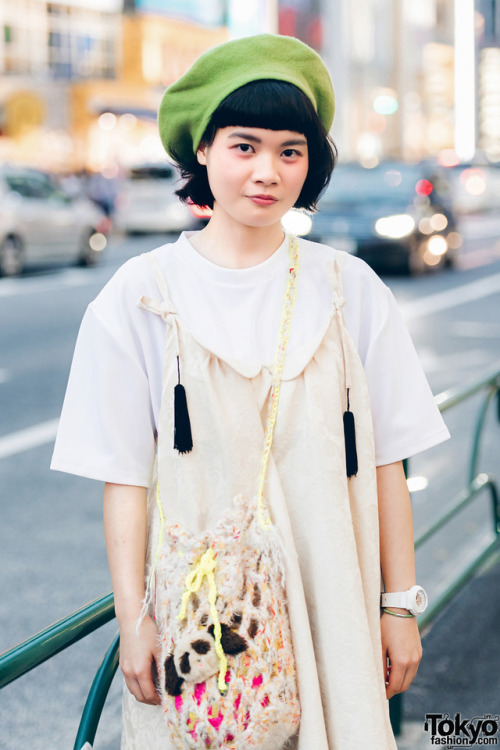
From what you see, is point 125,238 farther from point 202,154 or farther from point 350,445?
point 350,445

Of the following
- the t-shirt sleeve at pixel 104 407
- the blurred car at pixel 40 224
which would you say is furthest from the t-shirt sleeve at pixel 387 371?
the blurred car at pixel 40 224

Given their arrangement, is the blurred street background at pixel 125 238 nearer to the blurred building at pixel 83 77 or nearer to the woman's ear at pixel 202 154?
the blurred building at pixel 83 77

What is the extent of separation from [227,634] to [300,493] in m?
0.24

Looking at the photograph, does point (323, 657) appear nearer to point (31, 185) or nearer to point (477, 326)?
point (477, 326)

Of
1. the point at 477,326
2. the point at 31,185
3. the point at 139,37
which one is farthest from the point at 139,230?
the point at 139,37

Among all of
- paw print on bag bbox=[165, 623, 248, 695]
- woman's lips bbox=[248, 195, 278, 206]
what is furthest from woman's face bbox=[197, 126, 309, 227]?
paw print on bag bbox=[165, 623, 248, 695]

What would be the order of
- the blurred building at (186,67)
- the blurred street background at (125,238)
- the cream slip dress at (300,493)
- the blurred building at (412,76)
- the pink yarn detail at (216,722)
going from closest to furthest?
the pink yarn detail at (216,722)
the cream slip dress at (300,493)
the blurred street background at (125,238)
the blurred building at (186,67)
the blurred building at (412,76)

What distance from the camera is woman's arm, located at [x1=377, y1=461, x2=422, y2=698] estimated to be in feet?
5.38

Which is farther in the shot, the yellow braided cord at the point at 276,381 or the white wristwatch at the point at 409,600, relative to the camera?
the white wristwatch at the point at 409,600

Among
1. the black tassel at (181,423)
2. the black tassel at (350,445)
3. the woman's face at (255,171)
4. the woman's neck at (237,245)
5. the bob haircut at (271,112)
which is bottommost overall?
the black tassel at (350,445)

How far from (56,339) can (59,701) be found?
21.7 feet

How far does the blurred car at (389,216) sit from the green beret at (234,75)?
11.8 metres

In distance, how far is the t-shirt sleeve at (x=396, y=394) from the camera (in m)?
1.62

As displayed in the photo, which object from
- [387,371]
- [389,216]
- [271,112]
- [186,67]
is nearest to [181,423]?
[387,371]
